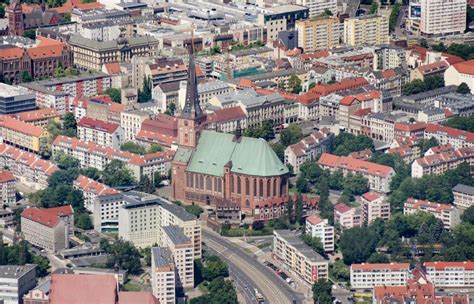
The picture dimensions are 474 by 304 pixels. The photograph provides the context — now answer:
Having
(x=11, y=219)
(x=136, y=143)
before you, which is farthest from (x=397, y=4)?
(x=11, y=219)

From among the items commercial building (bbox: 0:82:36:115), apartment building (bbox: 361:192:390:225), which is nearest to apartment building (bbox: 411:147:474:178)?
apartment building (bbox: 361:192:390:225)

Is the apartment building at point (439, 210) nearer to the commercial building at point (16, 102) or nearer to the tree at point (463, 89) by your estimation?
the tree at point (463, 89)

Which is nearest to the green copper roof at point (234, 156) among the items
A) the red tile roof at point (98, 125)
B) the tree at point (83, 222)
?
the tree at point (83, 222)

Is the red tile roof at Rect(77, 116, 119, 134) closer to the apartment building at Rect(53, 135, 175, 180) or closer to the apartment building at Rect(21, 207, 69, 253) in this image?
the apartment building at Rect(53, 135, 175, 180)

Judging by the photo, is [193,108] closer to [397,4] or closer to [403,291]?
[403,291]

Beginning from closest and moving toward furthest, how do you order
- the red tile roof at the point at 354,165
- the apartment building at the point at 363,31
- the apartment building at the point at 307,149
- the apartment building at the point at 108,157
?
the red tile roof at the point at 354,165 → the apartment building at the point at 108,157 → the apartment building at the point at 307,149 → the apartment building at the point at 363,31

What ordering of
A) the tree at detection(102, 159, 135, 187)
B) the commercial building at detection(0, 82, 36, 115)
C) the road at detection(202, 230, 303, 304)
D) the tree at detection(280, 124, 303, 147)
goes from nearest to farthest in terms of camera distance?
the road at detection(202, 230, 303, 304) < the tree at detection(102, 159, 135, 187) < the tree at detection(280, 124, 303, 147) < the commercial building at detection(0, 82, 36, 115)
